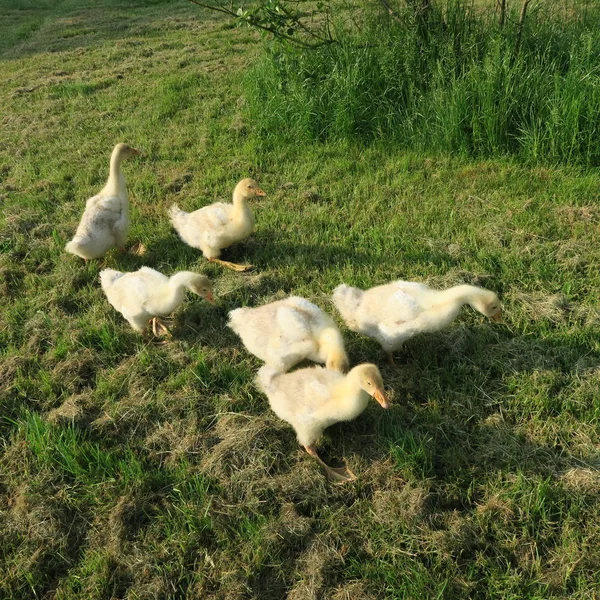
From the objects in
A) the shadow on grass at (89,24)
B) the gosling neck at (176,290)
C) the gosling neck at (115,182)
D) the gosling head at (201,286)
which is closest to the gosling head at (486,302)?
the gosling head at (201,286)

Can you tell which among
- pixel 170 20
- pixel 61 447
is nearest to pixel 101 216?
pixel 61 447

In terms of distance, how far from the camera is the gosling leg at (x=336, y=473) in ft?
9.89

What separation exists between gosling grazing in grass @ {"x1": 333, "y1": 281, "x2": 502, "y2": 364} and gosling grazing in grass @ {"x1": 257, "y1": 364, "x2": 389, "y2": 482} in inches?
23.1

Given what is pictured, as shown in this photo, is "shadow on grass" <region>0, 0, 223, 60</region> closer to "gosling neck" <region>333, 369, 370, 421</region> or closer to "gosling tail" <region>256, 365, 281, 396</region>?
"gosling tail" <region>256, 365, 281, 396</region>

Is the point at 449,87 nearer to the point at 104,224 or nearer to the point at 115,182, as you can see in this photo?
the point at 115,182

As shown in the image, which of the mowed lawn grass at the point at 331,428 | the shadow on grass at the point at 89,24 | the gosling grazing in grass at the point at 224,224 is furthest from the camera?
the shadow on grass at the point at 89,24

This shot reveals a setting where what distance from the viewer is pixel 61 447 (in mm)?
3201

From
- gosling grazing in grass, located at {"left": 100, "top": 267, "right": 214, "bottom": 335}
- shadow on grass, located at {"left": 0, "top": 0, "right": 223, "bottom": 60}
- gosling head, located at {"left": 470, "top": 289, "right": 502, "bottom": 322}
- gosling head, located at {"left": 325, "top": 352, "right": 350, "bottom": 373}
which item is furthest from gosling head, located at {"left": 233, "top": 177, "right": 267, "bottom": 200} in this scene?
shadow on grass, located at {"left": 0, "top": 0, "right": 223, "bottom": 60}

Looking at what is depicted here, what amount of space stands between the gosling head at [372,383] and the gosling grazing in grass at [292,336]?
0.45m

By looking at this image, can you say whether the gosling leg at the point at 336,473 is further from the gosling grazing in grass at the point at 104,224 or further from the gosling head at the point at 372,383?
the gosling grazing in grass at the point at 104,224

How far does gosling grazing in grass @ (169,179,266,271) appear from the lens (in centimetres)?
476

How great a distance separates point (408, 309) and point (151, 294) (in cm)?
195

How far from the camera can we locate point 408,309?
11.7 ft

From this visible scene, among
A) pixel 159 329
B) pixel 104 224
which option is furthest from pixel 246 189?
pixel 159 329
